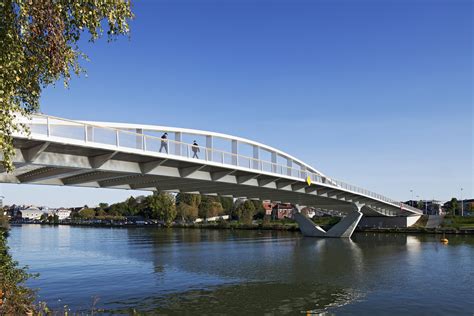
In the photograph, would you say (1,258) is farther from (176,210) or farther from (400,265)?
(176,210)

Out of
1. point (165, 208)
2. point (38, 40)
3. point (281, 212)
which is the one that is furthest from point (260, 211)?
point (38, 40)

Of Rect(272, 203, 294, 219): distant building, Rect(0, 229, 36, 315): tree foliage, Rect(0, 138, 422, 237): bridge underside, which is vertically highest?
Rect(0, 138, 422, 237): bridge underside

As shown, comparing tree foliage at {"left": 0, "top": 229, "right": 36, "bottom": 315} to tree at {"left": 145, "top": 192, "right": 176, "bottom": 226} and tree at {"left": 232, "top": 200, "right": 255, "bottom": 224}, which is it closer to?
tree at {"left": 232, "top": 200, "right": 255, "bottom": 224}

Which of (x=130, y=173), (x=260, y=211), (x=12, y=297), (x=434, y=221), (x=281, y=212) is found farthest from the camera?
(x=281, y=212)

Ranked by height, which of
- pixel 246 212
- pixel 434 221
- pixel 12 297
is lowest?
pixel 434 221

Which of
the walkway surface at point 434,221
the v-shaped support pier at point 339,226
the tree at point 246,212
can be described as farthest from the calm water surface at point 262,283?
the tree at point 246,212

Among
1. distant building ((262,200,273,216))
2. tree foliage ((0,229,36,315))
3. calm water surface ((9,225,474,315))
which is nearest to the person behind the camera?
tree foliage ((0,229,36,315))

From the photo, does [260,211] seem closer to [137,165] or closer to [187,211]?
[187,211]

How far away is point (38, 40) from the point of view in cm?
883

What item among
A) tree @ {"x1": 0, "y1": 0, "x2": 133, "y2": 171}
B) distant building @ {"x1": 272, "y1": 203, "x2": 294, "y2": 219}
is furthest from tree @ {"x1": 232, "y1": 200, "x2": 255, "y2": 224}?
tree @ {"x1": 0, "y1": 0, "x2": 133, "y2": 171}

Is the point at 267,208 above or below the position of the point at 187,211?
below

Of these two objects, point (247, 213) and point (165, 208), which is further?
point (165, 208)

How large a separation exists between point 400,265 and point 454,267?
4137mm

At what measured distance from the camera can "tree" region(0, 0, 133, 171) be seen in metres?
8.13
